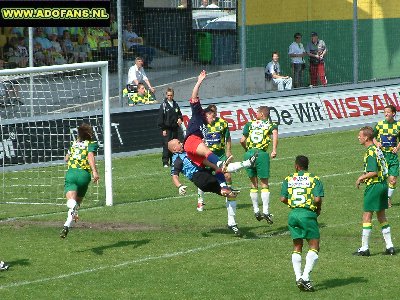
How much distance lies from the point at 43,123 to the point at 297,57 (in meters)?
11.1

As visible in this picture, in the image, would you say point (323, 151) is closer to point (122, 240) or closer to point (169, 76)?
point (169, 76)

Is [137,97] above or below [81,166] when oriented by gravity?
above

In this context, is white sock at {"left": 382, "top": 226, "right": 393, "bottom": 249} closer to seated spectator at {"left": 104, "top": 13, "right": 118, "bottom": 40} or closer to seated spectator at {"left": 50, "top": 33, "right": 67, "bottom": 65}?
seated spectator at {"left": 104, "top": 13, "right": 118, "bottom": 40}

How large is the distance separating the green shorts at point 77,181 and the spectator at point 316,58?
16.9 meters

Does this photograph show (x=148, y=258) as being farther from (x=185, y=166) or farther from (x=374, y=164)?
(x=374, y=164)

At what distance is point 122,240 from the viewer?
1875 centimetres

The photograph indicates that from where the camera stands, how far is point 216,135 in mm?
21094

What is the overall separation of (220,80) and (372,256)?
54.7 feet

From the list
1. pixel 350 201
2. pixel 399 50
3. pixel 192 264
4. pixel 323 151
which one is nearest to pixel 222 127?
pixel 350 201

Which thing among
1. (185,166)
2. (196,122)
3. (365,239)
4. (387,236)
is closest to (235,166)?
(196,122)

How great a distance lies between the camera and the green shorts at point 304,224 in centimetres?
1477

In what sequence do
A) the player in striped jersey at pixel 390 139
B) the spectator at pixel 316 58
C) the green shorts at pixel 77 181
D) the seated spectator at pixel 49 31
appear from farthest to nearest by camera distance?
the spectator at pixel 316 58, the seated spectator at pixel 49 31, the player in striped jersey at pixel 390 139, the green shorts at pixel 77 181

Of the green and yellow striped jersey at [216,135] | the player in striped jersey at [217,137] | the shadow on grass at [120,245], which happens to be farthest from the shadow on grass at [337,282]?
the green and yellow striped jersey at [216,135]

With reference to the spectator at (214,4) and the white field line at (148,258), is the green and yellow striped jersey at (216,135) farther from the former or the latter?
the spectator at (214,4)
